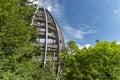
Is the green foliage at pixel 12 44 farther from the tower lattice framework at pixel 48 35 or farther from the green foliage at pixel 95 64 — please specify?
the tower lattice framework at pixel 48 35

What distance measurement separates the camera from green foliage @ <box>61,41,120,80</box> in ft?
68.9

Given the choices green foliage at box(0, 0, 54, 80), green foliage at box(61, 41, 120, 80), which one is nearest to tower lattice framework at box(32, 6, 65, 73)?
green foliage at box(61, 41, 120, 80)

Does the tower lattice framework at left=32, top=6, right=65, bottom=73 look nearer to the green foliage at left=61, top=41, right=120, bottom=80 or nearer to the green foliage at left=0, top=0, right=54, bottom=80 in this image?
the green foliage at left=61, top=41, right=120, bottom=80

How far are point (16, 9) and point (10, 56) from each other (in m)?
3.11

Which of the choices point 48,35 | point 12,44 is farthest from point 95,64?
point 48,35

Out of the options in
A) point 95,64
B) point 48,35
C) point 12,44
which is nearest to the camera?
point 12,44

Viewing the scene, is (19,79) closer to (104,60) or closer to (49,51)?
(104,60)

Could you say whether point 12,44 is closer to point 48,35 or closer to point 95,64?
point 95,64

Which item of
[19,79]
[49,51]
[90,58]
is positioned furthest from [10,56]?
[49,51]

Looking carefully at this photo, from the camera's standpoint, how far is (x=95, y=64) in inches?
840

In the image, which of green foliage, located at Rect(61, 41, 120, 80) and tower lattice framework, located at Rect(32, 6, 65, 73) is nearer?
green foliage, located at Rect(61, 41, 120, 80)

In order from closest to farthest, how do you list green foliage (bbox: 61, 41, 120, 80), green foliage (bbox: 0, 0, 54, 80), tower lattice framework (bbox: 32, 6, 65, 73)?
green foliage (bbox: 0, 0, 54, 80)
green foliage (bbox: 61, 41, 120, 80)
tower lattice framework (bbox: 32, 6, 65, 73)

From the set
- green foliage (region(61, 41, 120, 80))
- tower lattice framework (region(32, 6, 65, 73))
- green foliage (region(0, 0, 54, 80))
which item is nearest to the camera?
green foliage (region(0, 0, 54, 80))

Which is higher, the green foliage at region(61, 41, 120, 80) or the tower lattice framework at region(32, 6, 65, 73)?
the tower lattice framework at region(32, 6, 65, 73)
